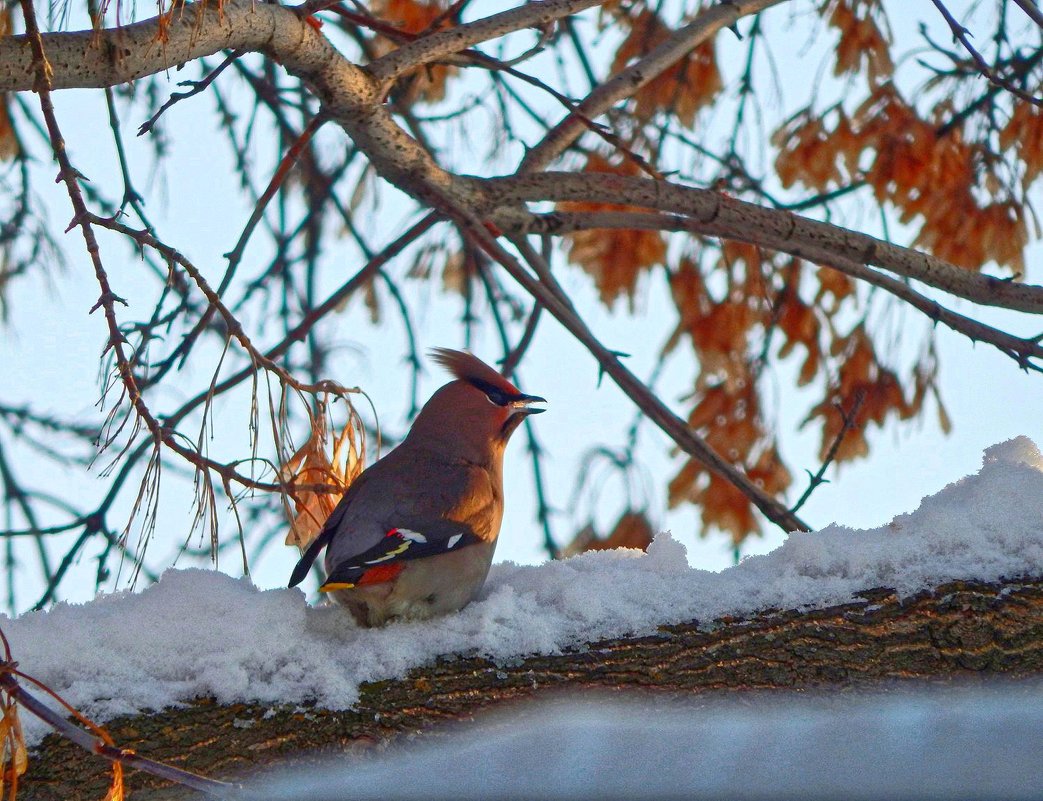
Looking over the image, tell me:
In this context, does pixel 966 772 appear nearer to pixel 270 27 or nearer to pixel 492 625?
pixel 492 625

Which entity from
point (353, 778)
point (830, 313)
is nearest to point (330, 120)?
point (353, 778)

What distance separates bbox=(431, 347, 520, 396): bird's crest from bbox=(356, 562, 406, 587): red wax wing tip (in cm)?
77

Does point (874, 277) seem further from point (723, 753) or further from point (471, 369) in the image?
point (723, 753)

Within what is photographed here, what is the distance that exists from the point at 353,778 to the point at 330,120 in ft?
5.63

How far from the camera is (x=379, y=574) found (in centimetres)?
264

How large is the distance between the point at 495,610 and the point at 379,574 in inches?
9.5

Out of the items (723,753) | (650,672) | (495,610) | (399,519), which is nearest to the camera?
(723,753)

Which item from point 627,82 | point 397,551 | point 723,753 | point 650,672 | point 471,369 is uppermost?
point 627,82

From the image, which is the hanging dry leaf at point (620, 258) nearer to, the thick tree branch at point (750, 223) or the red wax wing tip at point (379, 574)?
the thick tree branch at point (750, 223)

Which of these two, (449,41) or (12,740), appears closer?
(12,740)

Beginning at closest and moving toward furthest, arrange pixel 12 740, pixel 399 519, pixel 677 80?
pixel 12 740
pixel 399 519
pixel 677 80

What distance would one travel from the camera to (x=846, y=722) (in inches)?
90.1

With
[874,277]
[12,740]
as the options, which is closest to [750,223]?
[874,277]

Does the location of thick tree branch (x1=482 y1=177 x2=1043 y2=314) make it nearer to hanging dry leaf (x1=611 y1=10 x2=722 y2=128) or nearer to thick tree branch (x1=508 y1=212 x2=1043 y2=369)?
thick tree branch (x1=508 y1=212 x2=1043 y2=369)
